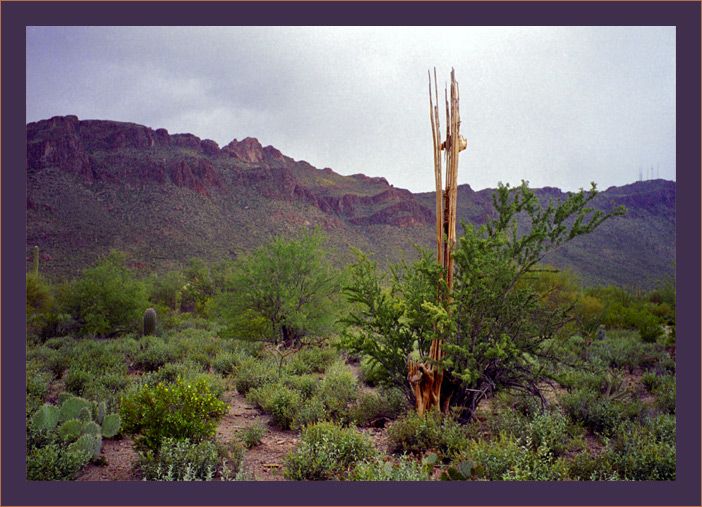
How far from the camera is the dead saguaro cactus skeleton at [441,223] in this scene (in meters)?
5.14

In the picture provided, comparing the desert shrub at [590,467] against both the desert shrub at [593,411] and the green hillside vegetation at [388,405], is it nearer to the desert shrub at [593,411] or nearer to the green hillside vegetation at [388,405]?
the green hillside vegetation at [388,405]

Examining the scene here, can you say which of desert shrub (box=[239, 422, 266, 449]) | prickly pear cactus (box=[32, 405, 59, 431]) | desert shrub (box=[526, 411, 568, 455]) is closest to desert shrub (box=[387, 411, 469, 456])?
desert shrub (box=[526, 411, 568, 455])

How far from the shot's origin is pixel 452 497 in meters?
3.25

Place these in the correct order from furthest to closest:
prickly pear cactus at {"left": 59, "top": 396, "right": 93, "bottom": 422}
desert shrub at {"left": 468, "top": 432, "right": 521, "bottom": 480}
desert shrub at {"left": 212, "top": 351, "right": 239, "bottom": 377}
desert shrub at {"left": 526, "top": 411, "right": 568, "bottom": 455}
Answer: desert shrub at {"left": 212, "top": 351, "right": 239, "bottom": 377} → prickly pear cactus at {"left": 59, "top": 396, "right": 93, "bottom": 422} → desert shrub at {"left": 526, "top": 411, "right": 568, "bottom": 455} → desert shrub at {"left": 468, "top": 432, "right": 521, "bottom": 480}

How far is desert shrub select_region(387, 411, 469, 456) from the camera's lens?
496 centimetres

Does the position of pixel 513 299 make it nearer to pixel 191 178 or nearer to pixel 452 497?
pixel 452 497

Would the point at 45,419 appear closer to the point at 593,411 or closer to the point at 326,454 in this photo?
the point at 326,454

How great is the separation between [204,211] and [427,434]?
3599 cm

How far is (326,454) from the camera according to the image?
4.59m

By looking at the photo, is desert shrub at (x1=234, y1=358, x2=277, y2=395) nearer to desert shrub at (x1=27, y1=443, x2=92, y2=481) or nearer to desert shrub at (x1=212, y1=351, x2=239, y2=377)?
desert shrub at (x1=212, y1=351, x2=239, y2=377)

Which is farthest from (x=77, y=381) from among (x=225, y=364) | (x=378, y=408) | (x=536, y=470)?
(x=536, y=470)

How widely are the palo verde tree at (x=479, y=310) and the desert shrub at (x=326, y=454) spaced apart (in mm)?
1294

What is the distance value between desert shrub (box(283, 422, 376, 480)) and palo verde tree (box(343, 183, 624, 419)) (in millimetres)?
1294

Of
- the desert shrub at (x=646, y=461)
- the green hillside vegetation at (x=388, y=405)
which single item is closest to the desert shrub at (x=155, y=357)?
the green hillside vegetation at (x=388, y=405)
